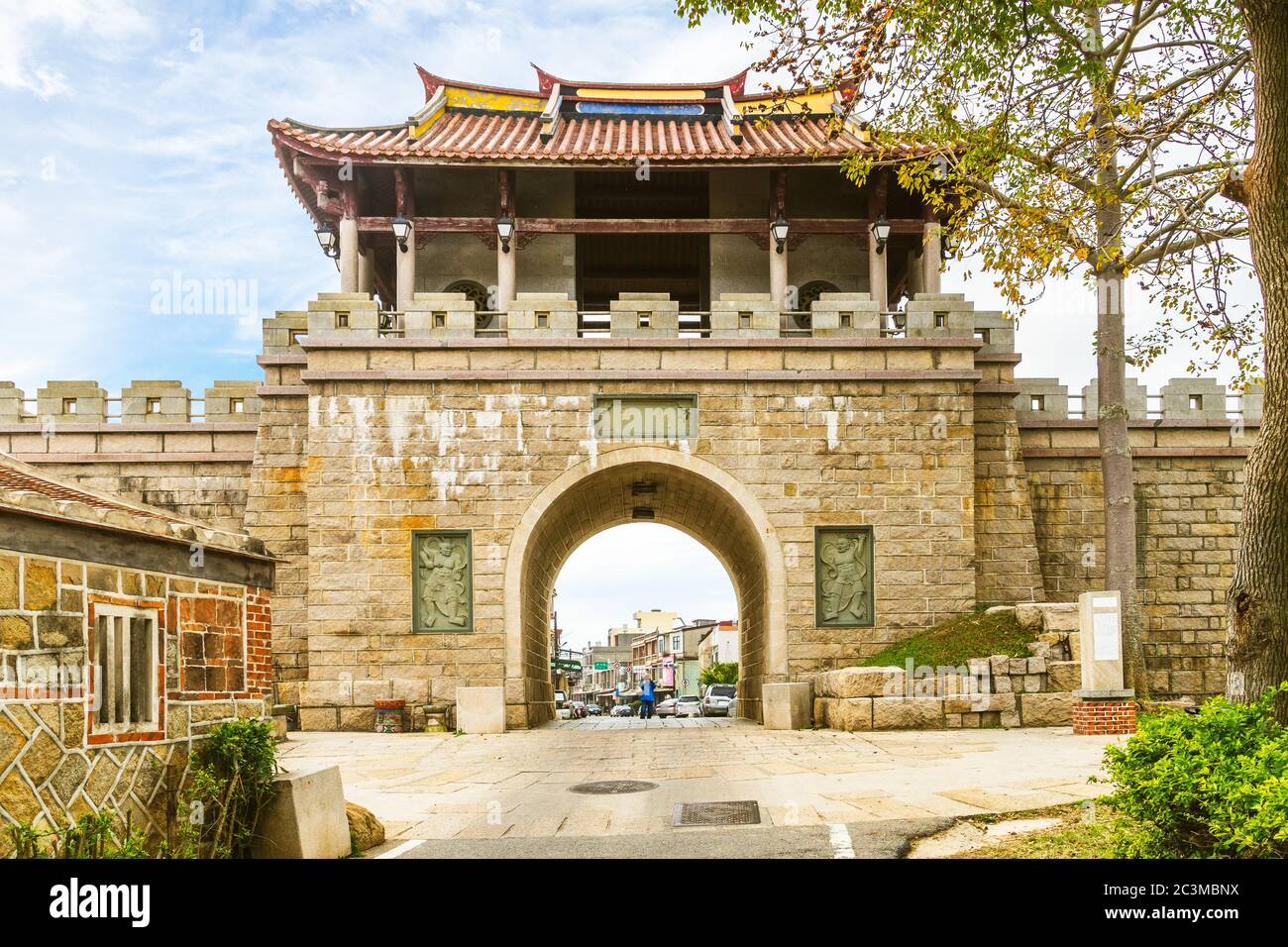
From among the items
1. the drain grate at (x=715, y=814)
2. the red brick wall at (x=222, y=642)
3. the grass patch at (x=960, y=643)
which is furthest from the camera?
the grass patch at (x=960, y=643)

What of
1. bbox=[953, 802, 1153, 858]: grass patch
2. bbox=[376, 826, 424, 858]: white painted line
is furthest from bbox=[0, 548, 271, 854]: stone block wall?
bbox=[953, 802, 1153, 858]: grass patch

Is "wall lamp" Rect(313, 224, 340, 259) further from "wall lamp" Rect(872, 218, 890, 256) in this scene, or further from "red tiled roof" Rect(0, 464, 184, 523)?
"red tiled roof" Rect(0, 464, 184, 523)

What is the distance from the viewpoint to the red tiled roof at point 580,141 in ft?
56.4

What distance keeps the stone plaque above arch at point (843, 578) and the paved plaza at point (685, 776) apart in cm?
216

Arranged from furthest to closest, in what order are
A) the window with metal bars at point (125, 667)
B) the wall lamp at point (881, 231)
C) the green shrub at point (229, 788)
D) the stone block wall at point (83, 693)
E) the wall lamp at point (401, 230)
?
the wall lamp at point (881, 231)
the wall lamp at point (401, 230)
the green shrub at point (229, 788)
the window with metal bars at point (125, 667)
the stone block wall at point (83, 693)

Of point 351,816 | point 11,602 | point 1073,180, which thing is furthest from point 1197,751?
point 1073,180

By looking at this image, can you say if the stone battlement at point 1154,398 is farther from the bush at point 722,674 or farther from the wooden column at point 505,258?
the bush at point 722,674

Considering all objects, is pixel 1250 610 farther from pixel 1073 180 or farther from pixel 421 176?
pixel 421 176

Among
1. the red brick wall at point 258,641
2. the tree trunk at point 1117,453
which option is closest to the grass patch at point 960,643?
the tree trunk at point 1117,453

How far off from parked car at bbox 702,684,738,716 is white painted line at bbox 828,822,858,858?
21.3m

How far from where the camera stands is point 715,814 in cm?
778

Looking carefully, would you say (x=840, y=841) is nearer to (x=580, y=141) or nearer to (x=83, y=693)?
(x=83, y=693)

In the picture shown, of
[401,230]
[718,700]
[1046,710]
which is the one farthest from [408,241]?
[718,700]

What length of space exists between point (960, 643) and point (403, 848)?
9.75 meters
